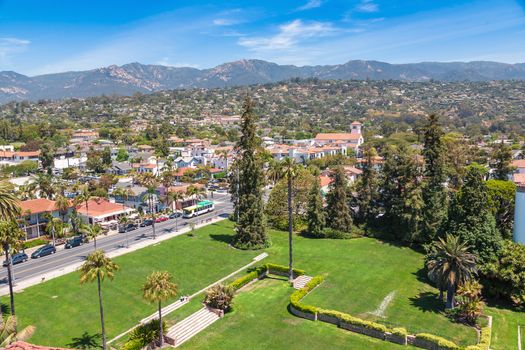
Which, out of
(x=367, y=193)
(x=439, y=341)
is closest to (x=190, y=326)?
(x=439, y=341)

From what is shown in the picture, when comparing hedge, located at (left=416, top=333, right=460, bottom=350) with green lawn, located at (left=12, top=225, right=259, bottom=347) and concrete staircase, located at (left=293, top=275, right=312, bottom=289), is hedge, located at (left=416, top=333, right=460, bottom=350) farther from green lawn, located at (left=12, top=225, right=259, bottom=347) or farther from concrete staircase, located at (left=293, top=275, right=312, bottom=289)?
green lawn, located at (left=12, top=225, right=259, bottom=347)

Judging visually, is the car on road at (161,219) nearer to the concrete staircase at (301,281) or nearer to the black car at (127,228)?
the black car at (127,228)

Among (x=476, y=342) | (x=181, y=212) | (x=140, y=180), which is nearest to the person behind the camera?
(x=476, y=342)

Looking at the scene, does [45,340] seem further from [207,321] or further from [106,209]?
[106,209]

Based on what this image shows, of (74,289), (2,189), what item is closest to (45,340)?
(74,289)

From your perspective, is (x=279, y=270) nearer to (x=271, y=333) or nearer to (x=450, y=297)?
(x=271, y=333)

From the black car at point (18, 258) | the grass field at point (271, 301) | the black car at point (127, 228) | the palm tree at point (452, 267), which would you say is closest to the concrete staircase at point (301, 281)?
the grass field at point (271, 301)
